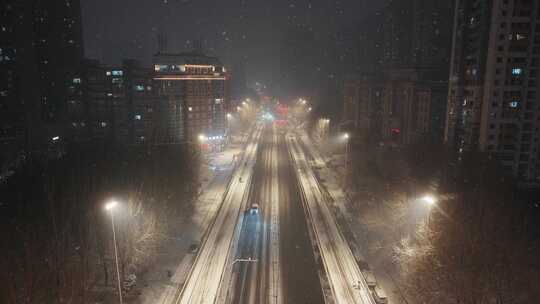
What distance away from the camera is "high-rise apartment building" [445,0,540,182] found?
3584cm

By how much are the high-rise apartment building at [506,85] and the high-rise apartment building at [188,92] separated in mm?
39770

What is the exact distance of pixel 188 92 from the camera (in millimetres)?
60656

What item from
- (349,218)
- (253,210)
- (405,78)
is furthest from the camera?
(405,78)

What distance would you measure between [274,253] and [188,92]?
1683 inches

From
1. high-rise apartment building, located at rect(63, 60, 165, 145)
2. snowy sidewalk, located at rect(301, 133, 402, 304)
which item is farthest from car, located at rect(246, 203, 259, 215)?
high-rise apartment building, located at rect(63, 60, 165, 145)

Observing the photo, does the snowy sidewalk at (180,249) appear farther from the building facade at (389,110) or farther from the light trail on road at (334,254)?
the building facade at (389,110)

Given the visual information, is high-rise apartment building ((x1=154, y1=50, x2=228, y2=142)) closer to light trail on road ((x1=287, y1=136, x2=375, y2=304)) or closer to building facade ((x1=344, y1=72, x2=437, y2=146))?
building facade ((x1=344, y1=72, x2=437, y2=146))

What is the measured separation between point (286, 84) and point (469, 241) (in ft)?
473

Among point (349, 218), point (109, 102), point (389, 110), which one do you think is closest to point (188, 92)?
point (109, 102)

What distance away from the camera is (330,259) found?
912 inches

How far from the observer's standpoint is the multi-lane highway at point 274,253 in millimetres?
19312

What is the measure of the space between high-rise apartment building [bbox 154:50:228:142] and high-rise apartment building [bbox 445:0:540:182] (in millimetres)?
39770

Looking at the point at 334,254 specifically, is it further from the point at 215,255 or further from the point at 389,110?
the point at 389,110

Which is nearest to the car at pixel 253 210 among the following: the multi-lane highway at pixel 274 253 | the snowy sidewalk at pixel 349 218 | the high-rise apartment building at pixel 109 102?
the multi-lane highway at pixel 274 253
